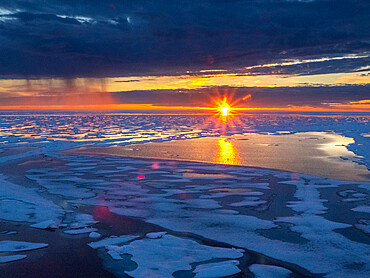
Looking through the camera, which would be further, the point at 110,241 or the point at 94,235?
the point at 94,235

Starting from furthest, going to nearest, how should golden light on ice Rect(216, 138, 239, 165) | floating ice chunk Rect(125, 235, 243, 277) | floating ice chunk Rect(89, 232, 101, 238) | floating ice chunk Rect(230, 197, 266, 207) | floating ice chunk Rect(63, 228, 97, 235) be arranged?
golden light on ice Rect(216, 138, 239, 165), floating ice chunk Rect(230, 197, 266, 207), floating ice chunk Rect(63, 228, 97, 235), floating ice chunk Rect(89, 232, 101, 238), floating ice chunk Rect(125, 235, 243, 277)

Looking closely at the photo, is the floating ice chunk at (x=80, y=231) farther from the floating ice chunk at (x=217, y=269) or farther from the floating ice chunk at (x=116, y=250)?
the floating ice chunk at (x=217, y=269)

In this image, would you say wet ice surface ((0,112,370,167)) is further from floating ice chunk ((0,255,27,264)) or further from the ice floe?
the ice floe

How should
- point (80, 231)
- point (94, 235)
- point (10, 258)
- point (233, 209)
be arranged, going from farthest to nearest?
point (233, 209)
point (80, 231)
point (94, 235)
point (10, 258)

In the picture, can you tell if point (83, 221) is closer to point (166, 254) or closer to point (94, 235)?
point (94, 235)

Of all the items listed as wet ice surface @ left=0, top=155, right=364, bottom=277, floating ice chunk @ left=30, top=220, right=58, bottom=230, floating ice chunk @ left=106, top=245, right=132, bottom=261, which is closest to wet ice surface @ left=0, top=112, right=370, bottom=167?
wet ice surface @ left=0, top=155, right=364, bottom=277

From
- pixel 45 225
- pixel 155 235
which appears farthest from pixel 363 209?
pixel 45 225

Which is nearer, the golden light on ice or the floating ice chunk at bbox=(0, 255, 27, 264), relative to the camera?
the floating ice chunk at bbox=(0, 255, 27, 264)
